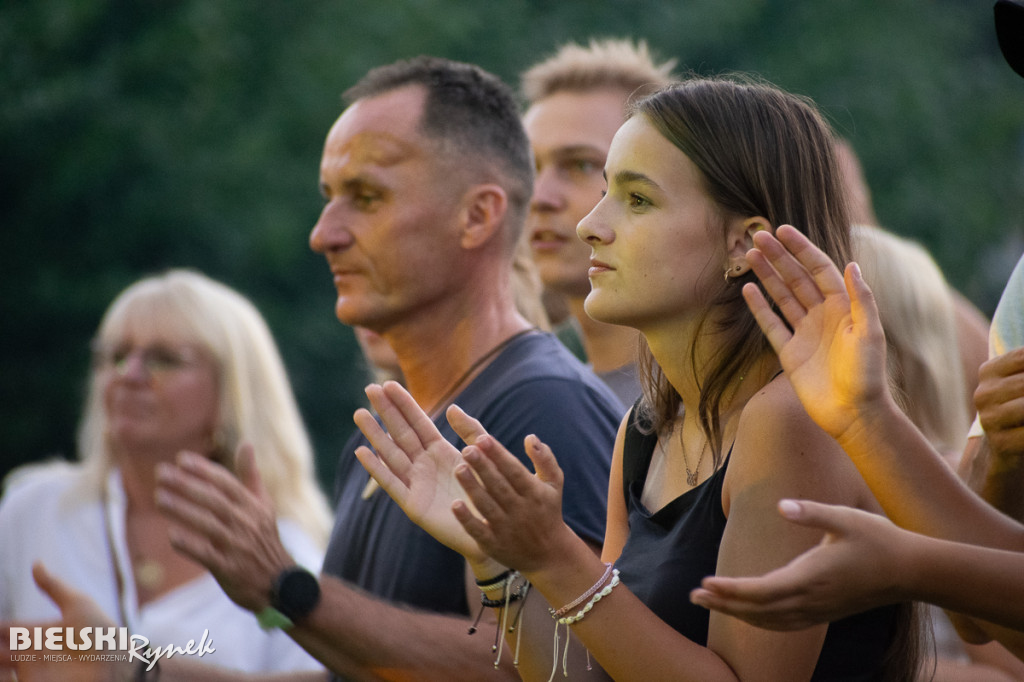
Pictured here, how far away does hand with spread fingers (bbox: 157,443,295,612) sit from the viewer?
2246mm

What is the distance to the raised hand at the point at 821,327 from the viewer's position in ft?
6.40

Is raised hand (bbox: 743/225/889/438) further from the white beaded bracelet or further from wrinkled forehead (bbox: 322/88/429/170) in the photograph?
wrinkled forehead (bbox: 322/88/429/170)

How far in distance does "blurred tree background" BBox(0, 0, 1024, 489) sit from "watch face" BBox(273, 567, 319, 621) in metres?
8.03

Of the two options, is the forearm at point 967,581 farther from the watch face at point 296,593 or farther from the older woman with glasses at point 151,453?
the older woman with glasses at point 151,453

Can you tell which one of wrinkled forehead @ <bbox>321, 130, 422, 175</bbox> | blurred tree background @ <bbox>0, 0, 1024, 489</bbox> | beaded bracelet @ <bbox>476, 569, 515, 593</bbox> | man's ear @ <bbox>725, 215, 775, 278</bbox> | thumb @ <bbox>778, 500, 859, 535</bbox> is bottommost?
beaded bracelet @ <bbox>476, 569, 515, 593</bbox>

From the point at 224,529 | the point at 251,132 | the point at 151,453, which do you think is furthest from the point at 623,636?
the point at 251,132

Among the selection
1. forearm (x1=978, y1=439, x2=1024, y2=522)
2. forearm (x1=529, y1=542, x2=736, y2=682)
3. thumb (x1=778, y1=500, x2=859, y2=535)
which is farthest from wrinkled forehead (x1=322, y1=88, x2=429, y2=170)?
thumb (x1=778, y1=500, x2=859, y2=535)

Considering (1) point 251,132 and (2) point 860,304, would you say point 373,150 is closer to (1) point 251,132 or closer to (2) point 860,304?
(2) point 860,304

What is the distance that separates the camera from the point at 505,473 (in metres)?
1.96

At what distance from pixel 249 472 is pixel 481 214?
133cm

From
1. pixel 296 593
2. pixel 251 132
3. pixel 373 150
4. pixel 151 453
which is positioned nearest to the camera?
pixel 296 593

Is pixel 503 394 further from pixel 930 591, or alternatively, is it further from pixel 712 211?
pixel 930 591

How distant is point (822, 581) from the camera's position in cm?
172

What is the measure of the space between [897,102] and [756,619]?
11.3 meters
